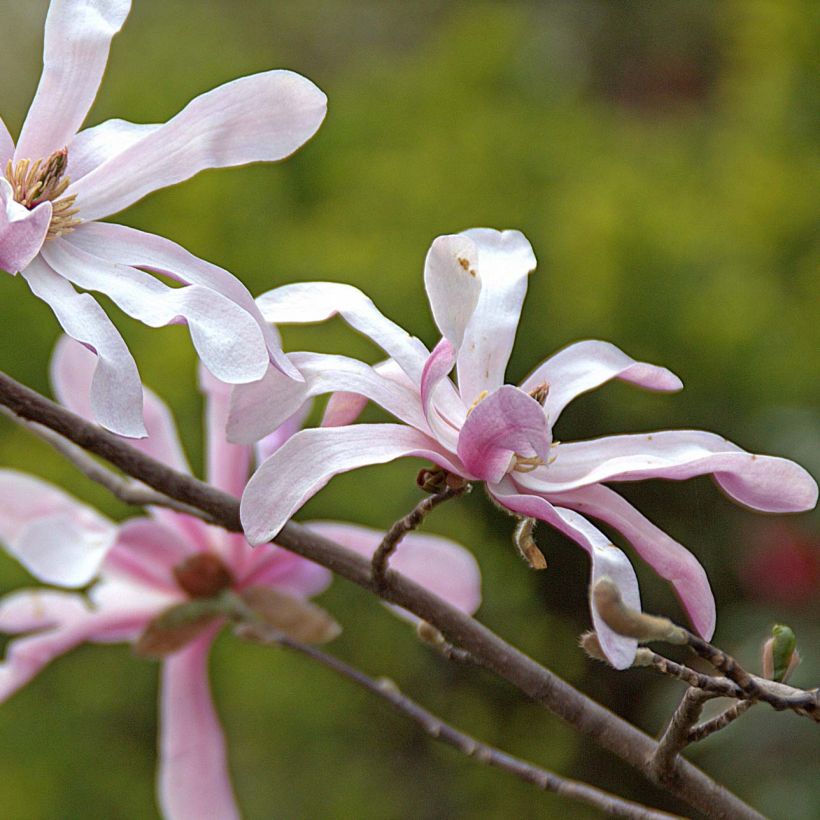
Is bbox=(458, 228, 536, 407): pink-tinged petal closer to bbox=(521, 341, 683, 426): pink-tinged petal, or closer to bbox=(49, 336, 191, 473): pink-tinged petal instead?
bbox=(521, 341, 683, 426): pink-tinged petal

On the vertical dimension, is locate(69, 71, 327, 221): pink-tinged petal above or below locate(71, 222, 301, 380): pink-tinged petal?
above

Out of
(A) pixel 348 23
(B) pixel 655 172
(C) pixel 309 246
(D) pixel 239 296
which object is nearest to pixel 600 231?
(C) pixel 309 246

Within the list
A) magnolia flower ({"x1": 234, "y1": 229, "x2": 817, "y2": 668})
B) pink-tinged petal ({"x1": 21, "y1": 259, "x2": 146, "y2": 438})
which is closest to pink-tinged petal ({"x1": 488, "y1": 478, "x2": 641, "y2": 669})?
magnolia flower ({"x1": 234, "y1": 229, "x2": 817, "y2": 668})

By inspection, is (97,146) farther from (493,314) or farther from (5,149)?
(493,314)

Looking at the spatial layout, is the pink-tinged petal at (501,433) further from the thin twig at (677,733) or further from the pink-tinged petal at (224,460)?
the pink-tinged petal at (224,460)

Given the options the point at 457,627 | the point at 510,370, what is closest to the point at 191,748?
the point at 457,627
